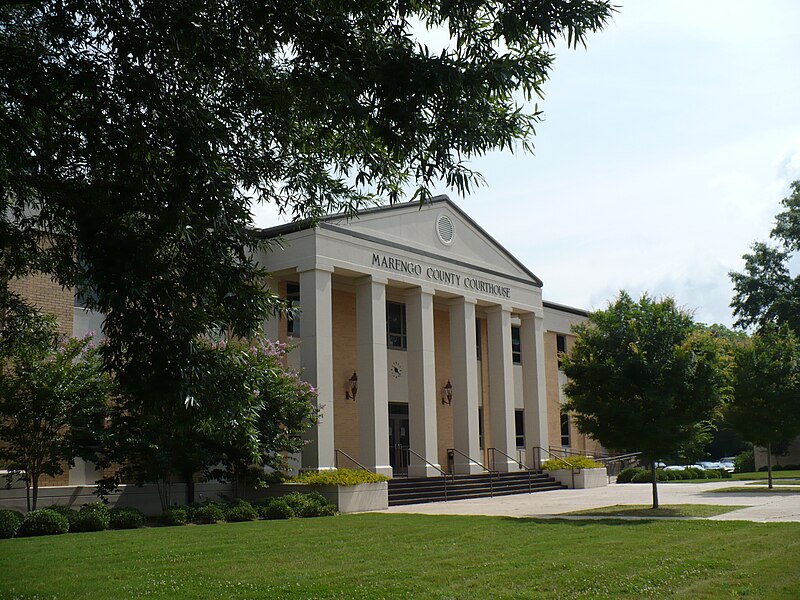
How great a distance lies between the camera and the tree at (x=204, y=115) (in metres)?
7.53

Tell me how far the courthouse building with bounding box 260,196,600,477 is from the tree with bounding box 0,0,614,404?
51.1ft

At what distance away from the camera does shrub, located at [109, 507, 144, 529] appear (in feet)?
60.4

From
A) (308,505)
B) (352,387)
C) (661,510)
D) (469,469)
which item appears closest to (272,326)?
(352,387)

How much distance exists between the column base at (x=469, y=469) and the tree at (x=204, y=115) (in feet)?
73.1

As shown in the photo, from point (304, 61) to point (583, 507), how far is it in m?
17.3

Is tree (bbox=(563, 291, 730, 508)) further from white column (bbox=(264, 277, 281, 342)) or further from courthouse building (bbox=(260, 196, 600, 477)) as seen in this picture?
white column (bbox=(264, 277, 281, 342))

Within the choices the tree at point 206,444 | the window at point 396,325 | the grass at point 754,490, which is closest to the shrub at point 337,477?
the tree at point 206,444

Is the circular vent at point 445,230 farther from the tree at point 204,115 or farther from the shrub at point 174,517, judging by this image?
the tree at point 204,115

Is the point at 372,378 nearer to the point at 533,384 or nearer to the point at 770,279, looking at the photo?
the point at 533,384

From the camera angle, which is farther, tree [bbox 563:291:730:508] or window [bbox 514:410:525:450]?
window [bbox 514:410:525:450]

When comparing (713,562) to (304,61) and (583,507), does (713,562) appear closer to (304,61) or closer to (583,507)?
(304,61)

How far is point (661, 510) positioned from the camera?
19.6 meters

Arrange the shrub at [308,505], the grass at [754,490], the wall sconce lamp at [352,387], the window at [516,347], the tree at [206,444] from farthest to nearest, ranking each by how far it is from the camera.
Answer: the window at [516,347]
the wall sconce lamp at [352,387]
the grass at [754,490]
the shrub at [308,505]
the tree at [206,444]

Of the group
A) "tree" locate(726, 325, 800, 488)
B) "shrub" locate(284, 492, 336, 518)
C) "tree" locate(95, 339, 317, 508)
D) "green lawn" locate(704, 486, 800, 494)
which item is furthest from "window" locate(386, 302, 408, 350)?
"green lawn" locate(704, 486, 800, 494)
